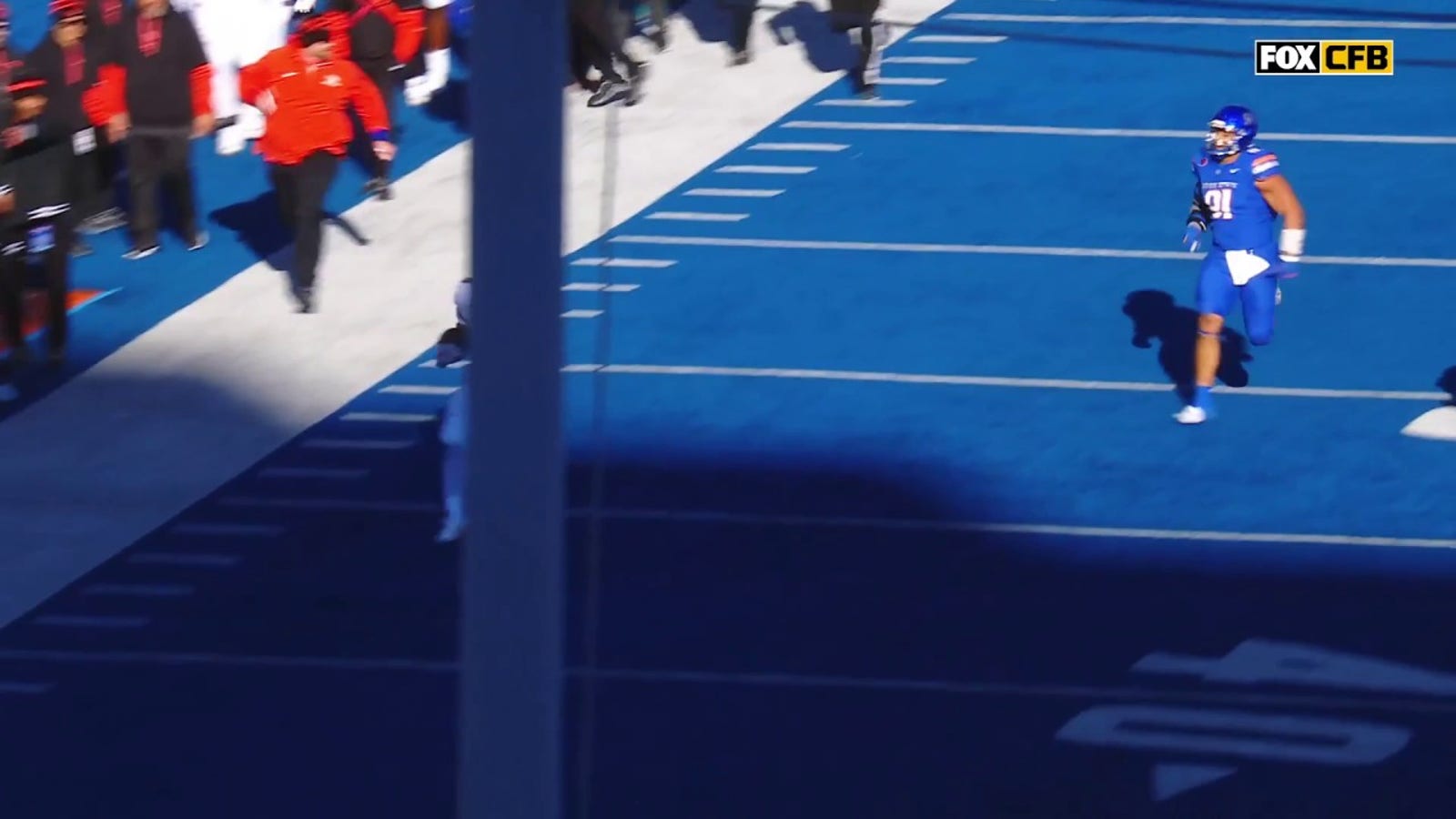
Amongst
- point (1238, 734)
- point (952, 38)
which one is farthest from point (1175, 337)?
point (952, 38)

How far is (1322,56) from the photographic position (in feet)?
66.4

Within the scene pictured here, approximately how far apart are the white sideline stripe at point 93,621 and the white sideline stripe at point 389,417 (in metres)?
2.56

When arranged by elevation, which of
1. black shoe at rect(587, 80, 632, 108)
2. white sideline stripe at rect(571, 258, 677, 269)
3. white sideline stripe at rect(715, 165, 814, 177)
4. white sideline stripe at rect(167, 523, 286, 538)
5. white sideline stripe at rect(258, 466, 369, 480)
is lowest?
white sideline stripe at rect(167, 523, 286, 538)

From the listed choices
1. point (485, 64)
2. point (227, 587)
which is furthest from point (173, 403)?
point (485, 64)

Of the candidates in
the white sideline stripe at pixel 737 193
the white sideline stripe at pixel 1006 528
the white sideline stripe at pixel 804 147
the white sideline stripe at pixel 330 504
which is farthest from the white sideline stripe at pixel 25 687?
the white sideline stripe at pixel 804 147

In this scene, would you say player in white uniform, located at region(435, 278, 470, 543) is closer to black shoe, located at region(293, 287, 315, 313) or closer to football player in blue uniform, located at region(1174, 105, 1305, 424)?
black shoe, located at region(293, 287, 315, 313)

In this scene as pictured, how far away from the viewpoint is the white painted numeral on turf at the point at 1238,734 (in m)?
11.0

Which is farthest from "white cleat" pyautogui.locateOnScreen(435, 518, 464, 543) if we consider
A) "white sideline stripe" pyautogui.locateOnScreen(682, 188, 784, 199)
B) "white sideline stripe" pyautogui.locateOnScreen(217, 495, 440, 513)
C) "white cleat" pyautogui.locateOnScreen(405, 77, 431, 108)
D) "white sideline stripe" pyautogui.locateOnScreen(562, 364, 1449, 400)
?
"white cleat" pyautogui.locateOnScreen(405, 77, 431, 108)

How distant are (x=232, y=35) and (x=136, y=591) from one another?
23.3 ft

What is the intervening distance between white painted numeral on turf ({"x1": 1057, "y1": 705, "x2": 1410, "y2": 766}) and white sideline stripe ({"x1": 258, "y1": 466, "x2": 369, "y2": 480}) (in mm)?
4696

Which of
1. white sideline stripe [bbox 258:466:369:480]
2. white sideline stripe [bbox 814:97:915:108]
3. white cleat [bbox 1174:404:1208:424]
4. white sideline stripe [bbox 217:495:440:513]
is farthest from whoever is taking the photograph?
white sideline stripe [bbox 814:97:915:108]

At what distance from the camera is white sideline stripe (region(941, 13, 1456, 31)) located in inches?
811

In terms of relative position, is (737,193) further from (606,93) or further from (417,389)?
(417,389)

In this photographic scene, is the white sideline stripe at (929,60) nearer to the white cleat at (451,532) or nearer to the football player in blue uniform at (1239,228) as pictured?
the football player in blue uniform at (1239,228)
